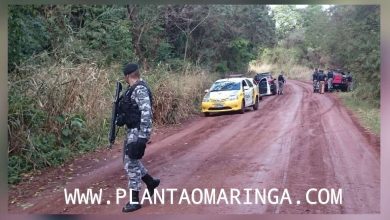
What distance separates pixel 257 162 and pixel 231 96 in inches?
28.1

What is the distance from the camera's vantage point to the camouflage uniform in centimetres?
588

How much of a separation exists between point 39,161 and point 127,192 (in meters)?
0.83

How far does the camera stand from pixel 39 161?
618 cm

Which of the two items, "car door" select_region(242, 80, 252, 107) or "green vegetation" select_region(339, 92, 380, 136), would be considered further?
"car door" select_region(242, 80, 252, 107)

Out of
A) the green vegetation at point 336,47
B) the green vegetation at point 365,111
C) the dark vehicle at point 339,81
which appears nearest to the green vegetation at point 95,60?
the green vegetation at point 336,47

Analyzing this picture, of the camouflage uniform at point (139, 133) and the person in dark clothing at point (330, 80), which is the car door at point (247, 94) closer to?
the person in dark clothing at point (330, 80)

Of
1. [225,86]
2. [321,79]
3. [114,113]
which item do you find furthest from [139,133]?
[321,79]

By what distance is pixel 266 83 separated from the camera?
647cm

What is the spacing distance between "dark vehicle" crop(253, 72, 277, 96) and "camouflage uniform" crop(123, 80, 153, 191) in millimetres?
1099

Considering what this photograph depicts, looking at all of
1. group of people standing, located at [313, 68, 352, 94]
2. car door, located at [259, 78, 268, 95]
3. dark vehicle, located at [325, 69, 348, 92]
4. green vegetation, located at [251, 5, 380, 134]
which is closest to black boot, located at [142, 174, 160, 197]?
car door, located at [259, 78, 268, 95]

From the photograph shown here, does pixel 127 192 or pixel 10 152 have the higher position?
pixel 10 152

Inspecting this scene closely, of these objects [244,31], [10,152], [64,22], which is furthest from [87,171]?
[244,31]

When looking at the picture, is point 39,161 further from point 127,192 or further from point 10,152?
point 127,192

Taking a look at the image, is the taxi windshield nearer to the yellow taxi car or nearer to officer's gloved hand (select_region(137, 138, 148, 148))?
the yellow taxi car
